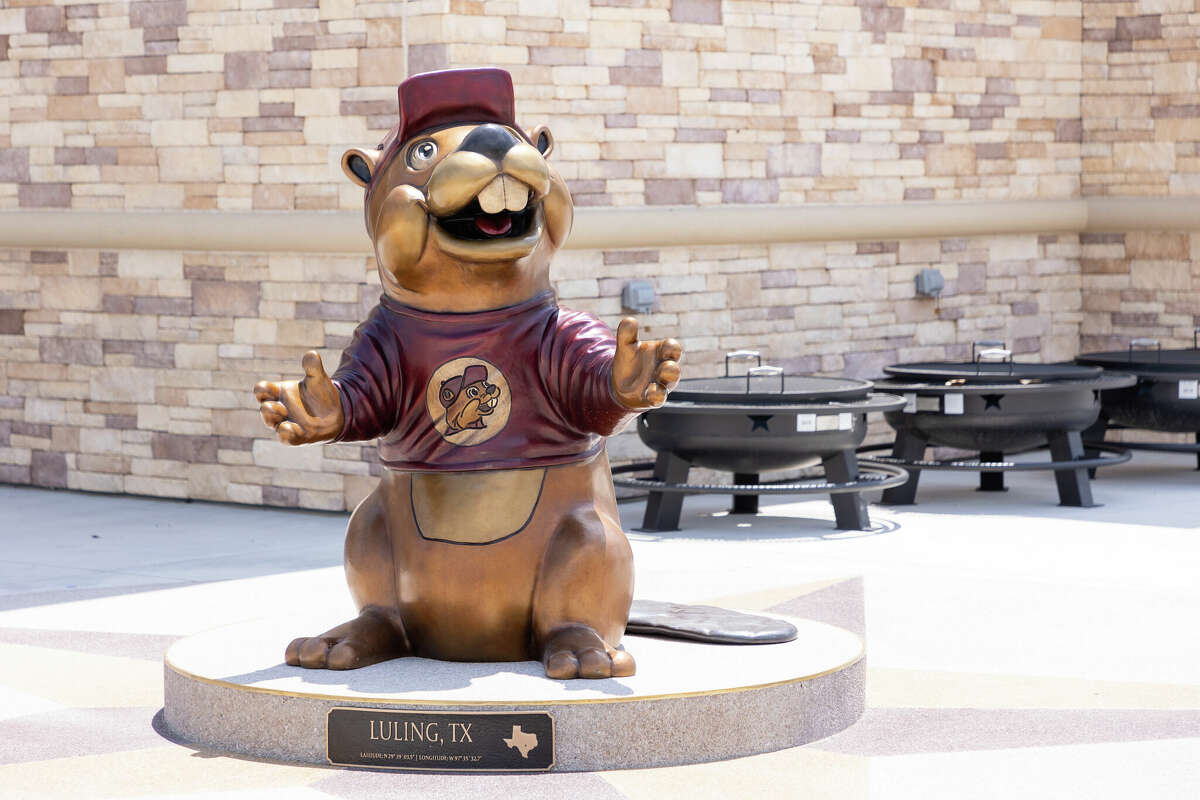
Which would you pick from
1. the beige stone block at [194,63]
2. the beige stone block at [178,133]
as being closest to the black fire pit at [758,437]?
the beige stone block at [178,133]

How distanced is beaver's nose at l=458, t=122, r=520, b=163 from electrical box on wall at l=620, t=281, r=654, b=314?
5329mm

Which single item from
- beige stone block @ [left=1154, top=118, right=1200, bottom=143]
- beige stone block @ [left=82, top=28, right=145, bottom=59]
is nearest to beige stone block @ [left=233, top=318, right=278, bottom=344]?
beige stone block @ [left=82, top=28, right=145, bottom=59]

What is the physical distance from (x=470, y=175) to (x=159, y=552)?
4.79 m

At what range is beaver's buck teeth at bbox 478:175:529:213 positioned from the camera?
5301 mm

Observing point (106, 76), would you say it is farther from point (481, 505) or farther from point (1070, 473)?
point (481, 505)

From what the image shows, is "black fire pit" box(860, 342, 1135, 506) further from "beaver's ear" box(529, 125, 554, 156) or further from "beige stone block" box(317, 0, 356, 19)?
"beaver's ear" box(529, 125, 554, 156)

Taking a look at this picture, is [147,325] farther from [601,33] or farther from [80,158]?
[601,33]

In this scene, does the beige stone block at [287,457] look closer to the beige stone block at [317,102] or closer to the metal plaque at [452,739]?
the beige stone block at [317,102]

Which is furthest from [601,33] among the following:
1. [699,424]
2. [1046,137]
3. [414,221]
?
[414,221]

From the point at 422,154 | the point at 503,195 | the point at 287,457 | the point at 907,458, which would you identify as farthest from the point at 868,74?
the point at 503,195

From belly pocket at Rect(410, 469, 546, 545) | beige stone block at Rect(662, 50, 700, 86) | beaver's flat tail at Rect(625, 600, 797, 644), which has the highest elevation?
beige stone block at Rect(662, 50, 700, 86)

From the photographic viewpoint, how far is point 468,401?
5457mm

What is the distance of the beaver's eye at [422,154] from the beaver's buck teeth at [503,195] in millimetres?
243

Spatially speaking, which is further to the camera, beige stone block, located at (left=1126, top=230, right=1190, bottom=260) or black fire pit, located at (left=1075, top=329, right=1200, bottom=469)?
beige stone block, located at (left=1126, top=230, right=1190, bottom=260)
